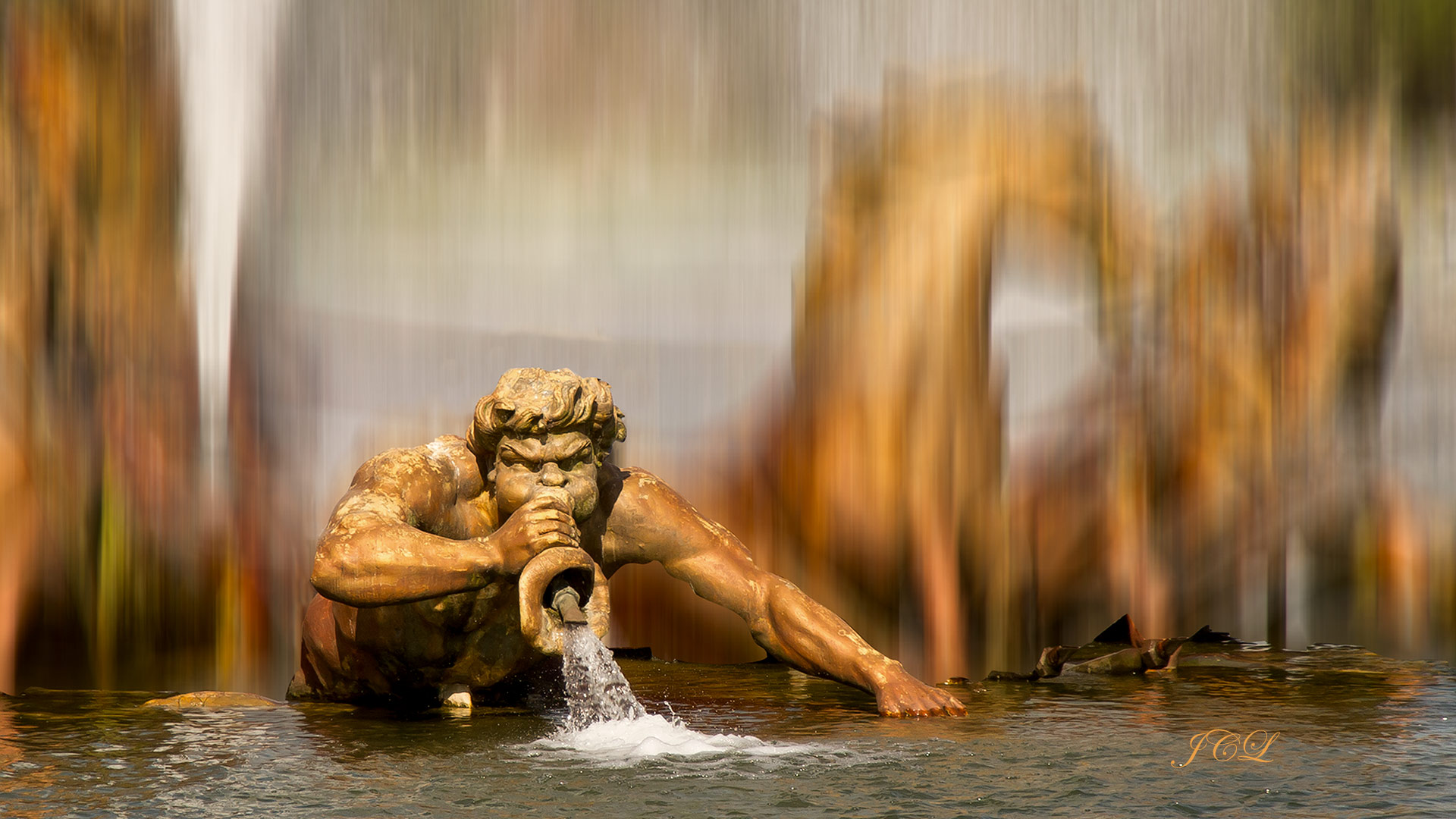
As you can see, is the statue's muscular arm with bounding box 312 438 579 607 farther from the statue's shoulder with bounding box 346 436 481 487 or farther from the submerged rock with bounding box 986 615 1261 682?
the submerged rock with bounding box 986 615 1261 682

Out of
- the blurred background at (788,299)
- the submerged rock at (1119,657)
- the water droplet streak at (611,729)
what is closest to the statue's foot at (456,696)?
the water droplet streak at (611,729)

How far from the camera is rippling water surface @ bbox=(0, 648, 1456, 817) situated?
11.1ft

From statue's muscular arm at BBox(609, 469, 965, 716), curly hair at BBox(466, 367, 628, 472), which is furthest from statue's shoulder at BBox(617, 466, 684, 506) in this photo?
curly hair at BBox(466, 367, 628, 472)

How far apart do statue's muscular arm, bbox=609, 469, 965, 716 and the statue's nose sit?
0.52m

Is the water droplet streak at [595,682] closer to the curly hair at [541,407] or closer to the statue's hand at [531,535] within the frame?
the statue's hand at [531,535]

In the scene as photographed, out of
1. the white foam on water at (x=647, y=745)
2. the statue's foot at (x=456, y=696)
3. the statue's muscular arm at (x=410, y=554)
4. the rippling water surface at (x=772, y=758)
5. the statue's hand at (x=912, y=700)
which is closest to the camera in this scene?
the rippling water surface at (x=772, y=758)

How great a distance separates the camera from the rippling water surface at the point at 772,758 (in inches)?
133

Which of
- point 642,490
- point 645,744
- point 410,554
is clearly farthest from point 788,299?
point 645,744

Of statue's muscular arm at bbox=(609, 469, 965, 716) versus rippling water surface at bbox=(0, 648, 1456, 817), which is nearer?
rippling water surface at bbox=(0, 648, 1456, 817)

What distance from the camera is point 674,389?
7691mm

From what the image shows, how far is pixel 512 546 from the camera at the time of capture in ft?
14.1

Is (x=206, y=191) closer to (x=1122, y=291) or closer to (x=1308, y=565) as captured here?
(x=1122, y=291)

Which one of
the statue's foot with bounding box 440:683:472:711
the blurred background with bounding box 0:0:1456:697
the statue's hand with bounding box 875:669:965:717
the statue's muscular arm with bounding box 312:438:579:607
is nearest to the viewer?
the statue's muscular arm with bounding box 312:438:579:607

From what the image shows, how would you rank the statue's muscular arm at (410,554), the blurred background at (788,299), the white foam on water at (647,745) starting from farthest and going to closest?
the blurred background at (788,299) → the statue's muscular arm at (410,554) → the white foam on water at (647,745)
